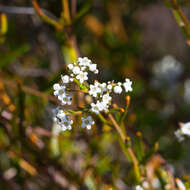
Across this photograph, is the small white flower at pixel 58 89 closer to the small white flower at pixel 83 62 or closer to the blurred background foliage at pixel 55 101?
the small white flower at pixel 83 62

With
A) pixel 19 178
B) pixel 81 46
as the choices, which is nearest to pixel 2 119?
pixel 19 178

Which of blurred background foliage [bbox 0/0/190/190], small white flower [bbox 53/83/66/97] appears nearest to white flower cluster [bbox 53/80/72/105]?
small white flower [bbox 53/83/66/97]

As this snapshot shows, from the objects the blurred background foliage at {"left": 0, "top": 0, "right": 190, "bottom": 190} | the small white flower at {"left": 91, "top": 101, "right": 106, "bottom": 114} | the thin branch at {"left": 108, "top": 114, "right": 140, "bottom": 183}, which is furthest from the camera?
the blurred background foliage at {"left": 0, "top": 0, "right": 190, "bottom": 190}

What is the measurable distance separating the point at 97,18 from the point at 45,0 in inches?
42.0

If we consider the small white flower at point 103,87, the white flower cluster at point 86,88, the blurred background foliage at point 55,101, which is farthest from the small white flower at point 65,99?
the blurred background foliage at point 55,101

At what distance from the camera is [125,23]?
3.30 m

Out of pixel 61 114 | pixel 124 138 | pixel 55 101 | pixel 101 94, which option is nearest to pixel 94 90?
pixel 101 94

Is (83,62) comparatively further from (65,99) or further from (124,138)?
(124,138)

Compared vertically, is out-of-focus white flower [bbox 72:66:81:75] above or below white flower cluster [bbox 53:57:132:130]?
above

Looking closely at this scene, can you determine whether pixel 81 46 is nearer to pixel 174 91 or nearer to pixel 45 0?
pixel 45 0

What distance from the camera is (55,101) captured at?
5.22ft

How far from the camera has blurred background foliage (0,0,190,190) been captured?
1622 mm

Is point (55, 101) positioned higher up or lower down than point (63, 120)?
higher up

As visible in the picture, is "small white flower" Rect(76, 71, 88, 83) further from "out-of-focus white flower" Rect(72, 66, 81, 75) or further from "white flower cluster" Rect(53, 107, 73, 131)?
"white flower cluster" Rect(53, 107, 73, 131)
